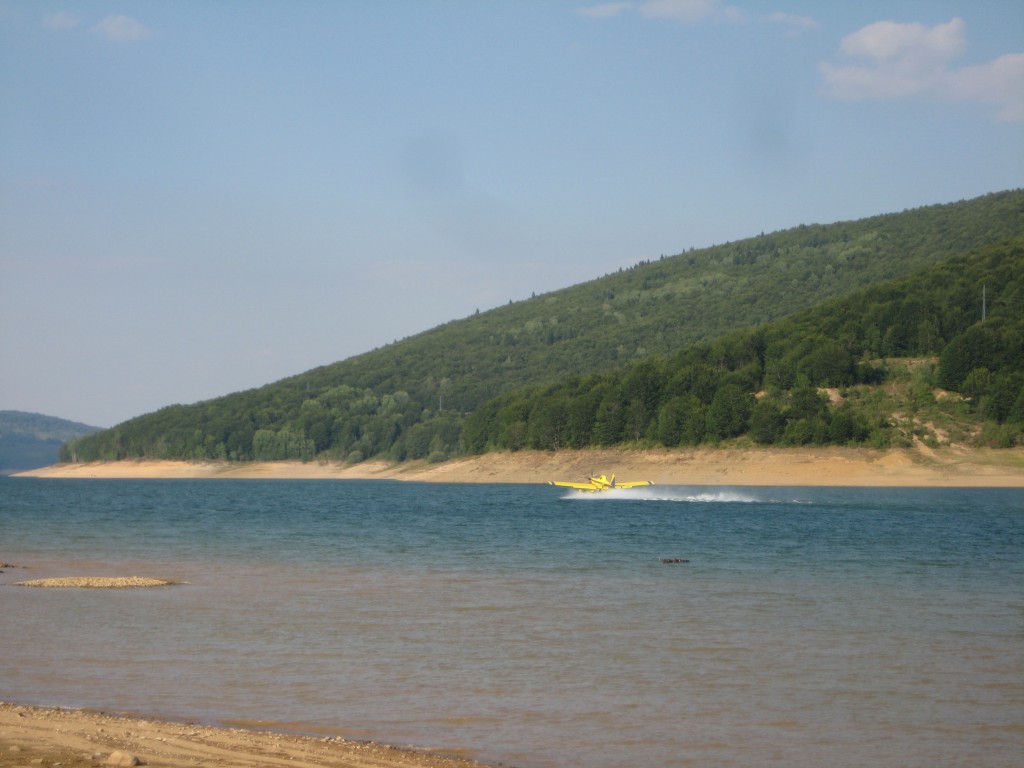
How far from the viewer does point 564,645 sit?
18.0 metres

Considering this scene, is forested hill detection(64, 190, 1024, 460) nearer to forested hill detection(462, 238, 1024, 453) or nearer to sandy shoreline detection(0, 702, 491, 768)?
forested hill detection(462, 238, 1024, 453)

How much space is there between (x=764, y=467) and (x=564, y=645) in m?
79.3

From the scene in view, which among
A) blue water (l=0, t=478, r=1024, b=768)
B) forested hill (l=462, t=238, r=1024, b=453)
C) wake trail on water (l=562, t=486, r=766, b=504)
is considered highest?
forested hill (l=462, t=238, r=1024, b=453)

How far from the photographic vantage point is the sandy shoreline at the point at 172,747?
1053 centimetres

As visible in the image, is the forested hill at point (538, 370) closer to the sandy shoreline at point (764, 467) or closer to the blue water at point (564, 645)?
the sandy shoreline at point (764, 467)

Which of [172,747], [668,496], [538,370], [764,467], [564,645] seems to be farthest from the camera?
[538,370]

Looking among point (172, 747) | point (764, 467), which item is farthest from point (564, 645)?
point (764, 467)

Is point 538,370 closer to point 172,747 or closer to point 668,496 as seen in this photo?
point 668,496

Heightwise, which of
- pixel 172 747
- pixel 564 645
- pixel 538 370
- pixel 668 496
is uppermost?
pixel 538 370

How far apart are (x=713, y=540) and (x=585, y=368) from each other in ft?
475

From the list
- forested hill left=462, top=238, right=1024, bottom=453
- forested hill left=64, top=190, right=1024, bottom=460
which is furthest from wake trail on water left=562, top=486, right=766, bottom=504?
forested hill left=64, top=190, right=1024, bottom=460

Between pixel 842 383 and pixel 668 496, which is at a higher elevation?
pixel 842 383

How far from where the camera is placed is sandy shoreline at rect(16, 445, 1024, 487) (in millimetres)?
84875

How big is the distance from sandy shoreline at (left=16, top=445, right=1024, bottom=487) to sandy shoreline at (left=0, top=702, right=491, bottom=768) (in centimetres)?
7969
